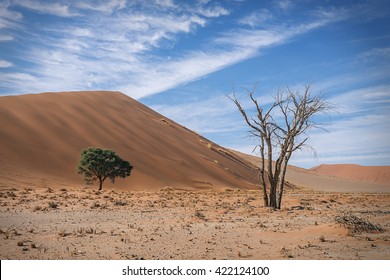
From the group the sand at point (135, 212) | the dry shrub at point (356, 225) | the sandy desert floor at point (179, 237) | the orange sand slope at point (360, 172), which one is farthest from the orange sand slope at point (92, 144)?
the orange sand slope at point (360, 172)

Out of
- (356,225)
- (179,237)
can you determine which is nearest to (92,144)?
(179,237)

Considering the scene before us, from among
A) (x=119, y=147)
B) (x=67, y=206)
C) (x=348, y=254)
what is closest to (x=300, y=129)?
(x=348, y=254)

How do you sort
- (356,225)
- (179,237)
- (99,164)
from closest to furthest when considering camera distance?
(179,237), (356,225), (99,164)

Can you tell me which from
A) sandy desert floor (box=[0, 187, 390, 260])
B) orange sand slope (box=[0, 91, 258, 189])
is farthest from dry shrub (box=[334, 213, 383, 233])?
orange sand slope (box=[0, 91, 258, 189])

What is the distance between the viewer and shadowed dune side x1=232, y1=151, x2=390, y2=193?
75781 mm

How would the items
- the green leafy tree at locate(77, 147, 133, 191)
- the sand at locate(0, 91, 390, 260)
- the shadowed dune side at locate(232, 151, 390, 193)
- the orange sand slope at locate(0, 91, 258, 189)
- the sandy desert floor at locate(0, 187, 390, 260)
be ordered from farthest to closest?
the shadowed dune side at locate(232, 151, 390, 193)
the orange sand slope at locate(0, 91, 258, 189)
the green leafy tree at locate(77, 147, 133, 191)
the sand at locate(0, 91, 390, 260)
the sandy desert floor at locate(0, 187, 390, 260)

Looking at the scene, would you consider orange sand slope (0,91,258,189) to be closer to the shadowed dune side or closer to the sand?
the sand

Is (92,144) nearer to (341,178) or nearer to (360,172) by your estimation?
(341,178)

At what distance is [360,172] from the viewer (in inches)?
5463

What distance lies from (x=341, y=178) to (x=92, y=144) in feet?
239

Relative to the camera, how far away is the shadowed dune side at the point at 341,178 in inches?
2984

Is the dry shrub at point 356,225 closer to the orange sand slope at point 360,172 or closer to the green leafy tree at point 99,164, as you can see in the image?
the green leafy tree at point 99,164

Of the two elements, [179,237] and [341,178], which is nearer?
[179,237]

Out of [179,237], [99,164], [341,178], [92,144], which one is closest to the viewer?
[179,237]
